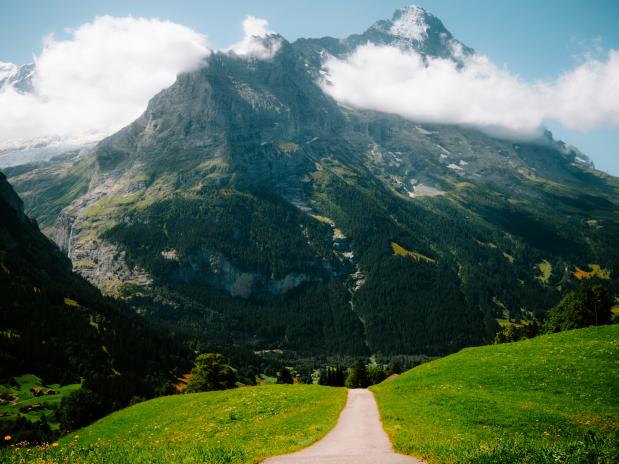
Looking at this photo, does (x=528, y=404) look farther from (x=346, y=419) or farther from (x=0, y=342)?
(x=0, y=342)

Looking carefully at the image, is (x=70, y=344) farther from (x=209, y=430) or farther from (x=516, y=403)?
(x=516, y=403)

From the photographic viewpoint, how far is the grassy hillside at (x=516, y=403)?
19.0 meters

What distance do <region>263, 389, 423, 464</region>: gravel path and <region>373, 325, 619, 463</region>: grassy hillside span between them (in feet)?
3.25

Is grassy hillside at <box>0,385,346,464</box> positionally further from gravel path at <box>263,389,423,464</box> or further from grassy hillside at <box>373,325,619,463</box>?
grassy hillside at <box>373,325,619,463</box>

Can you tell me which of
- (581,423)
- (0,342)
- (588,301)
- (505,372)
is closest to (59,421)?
(0,342)

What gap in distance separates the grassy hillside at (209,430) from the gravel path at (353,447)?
938mm

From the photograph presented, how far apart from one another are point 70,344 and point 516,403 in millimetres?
155559

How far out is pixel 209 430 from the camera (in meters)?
32.8

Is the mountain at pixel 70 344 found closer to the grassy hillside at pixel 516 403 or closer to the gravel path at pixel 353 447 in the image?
the grassy hillside at pixel 516 403

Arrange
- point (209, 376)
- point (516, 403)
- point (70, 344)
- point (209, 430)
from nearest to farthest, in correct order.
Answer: point (209, 430) → point (516, 403) → point (209, 376) → point (70, 344)

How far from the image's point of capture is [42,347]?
136m

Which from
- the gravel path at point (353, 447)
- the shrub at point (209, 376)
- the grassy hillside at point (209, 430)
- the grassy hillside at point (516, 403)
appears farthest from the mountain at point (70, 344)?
the gravel path at point (353, 447)

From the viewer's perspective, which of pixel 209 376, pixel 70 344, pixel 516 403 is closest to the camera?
pixel 516 403

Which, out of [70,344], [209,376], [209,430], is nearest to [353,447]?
[209,430]
